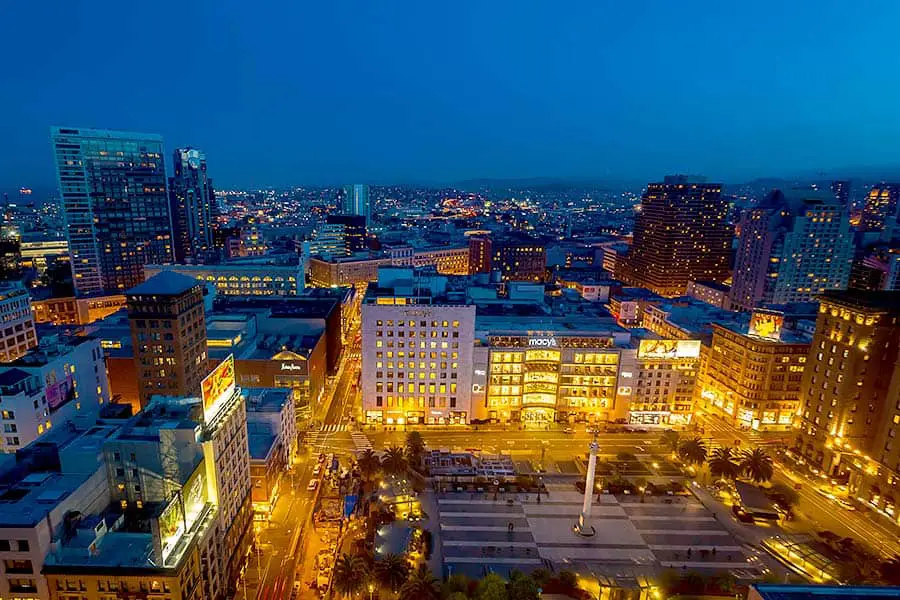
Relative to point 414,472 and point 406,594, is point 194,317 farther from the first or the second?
point 406,594

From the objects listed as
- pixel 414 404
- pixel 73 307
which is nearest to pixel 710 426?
pixel 414 404

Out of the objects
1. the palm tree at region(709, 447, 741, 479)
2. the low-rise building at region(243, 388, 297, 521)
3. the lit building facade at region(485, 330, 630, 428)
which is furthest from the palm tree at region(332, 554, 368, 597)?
the palm tree at region(709, 447, 741, 479)

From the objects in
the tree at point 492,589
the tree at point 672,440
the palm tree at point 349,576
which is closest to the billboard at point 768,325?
the tree at point 672,440

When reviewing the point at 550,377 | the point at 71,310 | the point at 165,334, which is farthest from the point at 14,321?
the point at 550,377

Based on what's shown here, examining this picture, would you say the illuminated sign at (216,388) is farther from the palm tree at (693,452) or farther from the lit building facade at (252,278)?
the lit building facade at (252,278)

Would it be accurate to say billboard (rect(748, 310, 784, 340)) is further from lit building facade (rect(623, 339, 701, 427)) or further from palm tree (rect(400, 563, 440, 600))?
palm tree (rect(400, 563, 440, 600))
